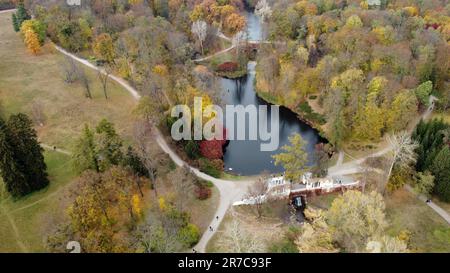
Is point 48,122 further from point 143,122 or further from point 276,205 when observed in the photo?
point 276,205

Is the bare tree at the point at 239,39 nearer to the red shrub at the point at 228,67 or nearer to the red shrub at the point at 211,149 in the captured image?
the red shrub at the point at 228,67

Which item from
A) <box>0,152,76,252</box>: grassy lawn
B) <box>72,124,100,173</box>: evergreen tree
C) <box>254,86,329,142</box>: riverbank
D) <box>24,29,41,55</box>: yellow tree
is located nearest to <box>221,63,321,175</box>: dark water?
<box>254,86,329,142</box>: riverbank

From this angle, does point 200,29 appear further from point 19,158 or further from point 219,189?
point 19,158

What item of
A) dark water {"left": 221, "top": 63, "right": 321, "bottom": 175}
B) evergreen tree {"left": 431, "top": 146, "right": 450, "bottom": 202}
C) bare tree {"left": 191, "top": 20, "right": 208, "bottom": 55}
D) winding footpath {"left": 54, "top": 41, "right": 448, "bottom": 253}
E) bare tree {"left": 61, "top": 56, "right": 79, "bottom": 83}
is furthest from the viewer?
bare tree {"left": 191, "top": 20, "right": 208, "bottom": 55}

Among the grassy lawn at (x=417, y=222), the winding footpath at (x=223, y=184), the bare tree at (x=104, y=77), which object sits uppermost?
the bare tree at (x=104, y=77)

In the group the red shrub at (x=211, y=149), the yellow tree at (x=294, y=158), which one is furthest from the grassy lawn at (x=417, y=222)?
the red shrub at (x=211, y=149)

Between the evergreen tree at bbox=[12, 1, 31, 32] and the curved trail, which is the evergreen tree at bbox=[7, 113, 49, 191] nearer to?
the curved trail
